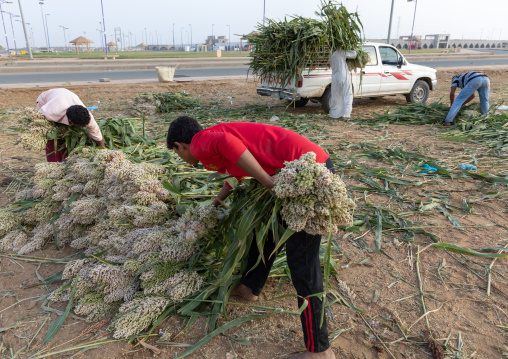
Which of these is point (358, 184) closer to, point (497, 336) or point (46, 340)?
point (497, 336)

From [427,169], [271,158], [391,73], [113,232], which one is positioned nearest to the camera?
[271,158]

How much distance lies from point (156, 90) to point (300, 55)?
21.7ft

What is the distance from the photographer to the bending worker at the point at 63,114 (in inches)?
160

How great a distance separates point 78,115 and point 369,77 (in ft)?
26.6

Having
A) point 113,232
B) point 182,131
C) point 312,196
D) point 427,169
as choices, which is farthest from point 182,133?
point 427,169

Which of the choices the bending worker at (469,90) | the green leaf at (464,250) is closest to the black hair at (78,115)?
the green leaf at (464,250)

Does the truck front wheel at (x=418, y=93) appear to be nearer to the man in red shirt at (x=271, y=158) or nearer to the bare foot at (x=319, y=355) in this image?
the man in red shirt at (x=271, y=158)

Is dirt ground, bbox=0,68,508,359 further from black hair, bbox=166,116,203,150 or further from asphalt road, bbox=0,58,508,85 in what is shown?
asphalt road, bbox=0,58,508,85

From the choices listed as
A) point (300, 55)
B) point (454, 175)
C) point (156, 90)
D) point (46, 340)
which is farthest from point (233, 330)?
point (156, 90)

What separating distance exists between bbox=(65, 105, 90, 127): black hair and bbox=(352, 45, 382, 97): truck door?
293 inches

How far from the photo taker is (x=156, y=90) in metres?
12.8

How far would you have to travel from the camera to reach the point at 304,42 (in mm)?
8109

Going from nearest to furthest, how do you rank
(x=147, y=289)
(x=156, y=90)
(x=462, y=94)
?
(x=147, y=289) < (x=462, y=94) < (x=156, y=90)

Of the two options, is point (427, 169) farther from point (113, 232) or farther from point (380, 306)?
point (113, 232)
